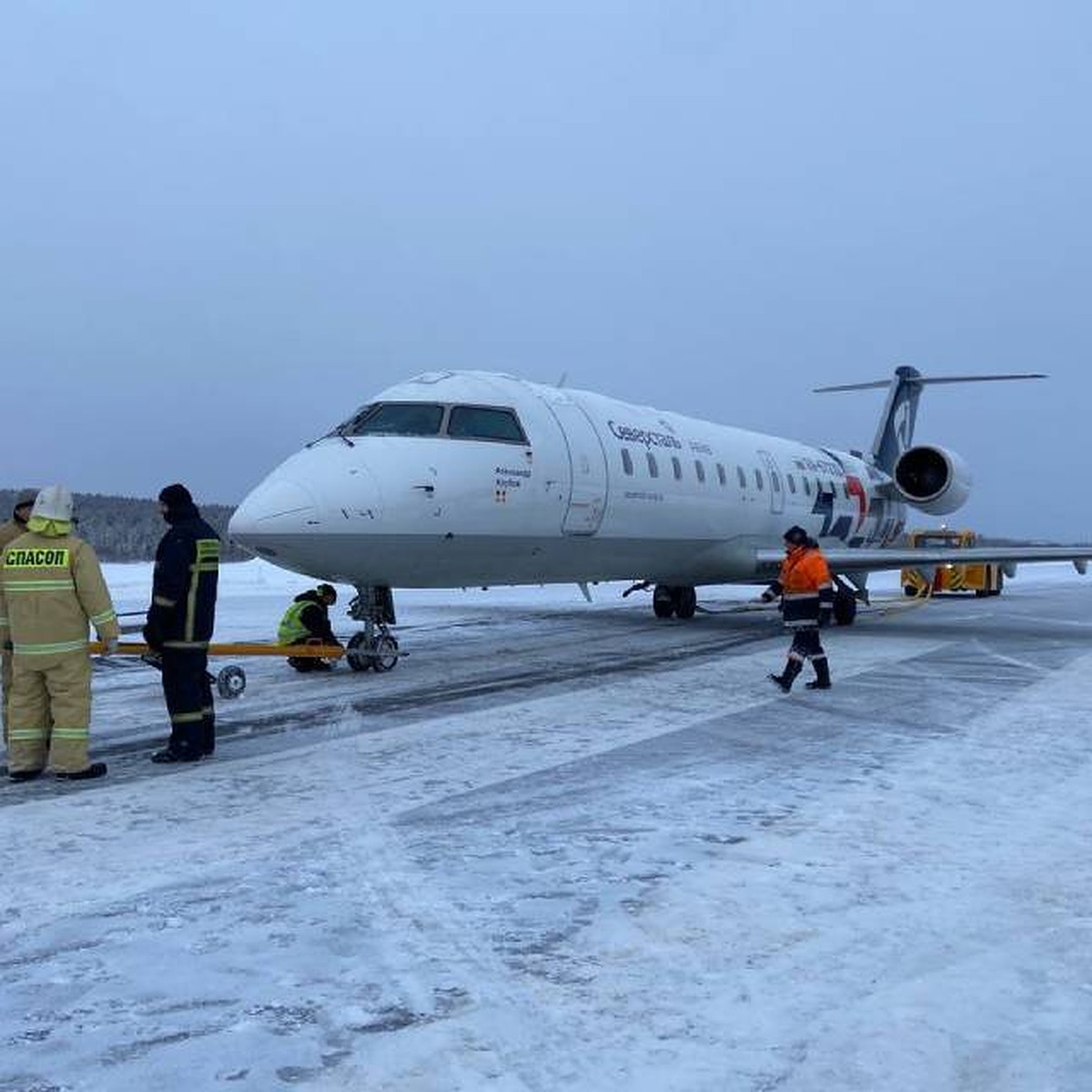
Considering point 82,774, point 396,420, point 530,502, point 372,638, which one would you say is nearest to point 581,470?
point 530,502

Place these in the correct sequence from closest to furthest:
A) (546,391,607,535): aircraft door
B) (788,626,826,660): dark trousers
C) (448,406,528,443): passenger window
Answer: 1. (788,626,826,660): dark trousers
2. (448,406,528,443): passenger window
3. (546,391,607,535): aircraft door

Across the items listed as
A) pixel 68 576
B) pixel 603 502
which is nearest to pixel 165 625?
pixel 68 576

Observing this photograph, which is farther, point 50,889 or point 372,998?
point 50,889

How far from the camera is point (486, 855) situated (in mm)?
4535

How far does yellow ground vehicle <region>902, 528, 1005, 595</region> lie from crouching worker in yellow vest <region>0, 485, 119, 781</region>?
25.7 metres

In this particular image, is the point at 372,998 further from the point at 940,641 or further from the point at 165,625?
the point at 940,641

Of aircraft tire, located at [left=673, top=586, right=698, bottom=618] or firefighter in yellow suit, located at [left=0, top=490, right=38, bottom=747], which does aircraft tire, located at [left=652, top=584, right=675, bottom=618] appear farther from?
firefighter in yellow suit, located at [left=0, top=490, right=38, bottom=747]

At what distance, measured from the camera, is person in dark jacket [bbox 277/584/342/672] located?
35.7ft

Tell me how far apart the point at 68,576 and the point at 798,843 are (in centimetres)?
412

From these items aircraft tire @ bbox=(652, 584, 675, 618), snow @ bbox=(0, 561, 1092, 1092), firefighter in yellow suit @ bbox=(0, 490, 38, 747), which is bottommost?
snow @ bbox=(0, 561, 1092, 1092)

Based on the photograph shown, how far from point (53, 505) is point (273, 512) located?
3312mm

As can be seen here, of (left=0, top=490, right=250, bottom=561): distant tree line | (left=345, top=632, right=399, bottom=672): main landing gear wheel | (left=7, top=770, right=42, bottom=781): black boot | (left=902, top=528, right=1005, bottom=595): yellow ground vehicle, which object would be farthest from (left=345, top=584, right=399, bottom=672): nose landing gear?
(left=0, top=490, right=250, bottom=561): distant tree line

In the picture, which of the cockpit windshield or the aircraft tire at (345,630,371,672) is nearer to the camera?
the aircraft tire at (345,630,371,672)

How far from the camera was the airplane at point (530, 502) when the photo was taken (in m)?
9.87
